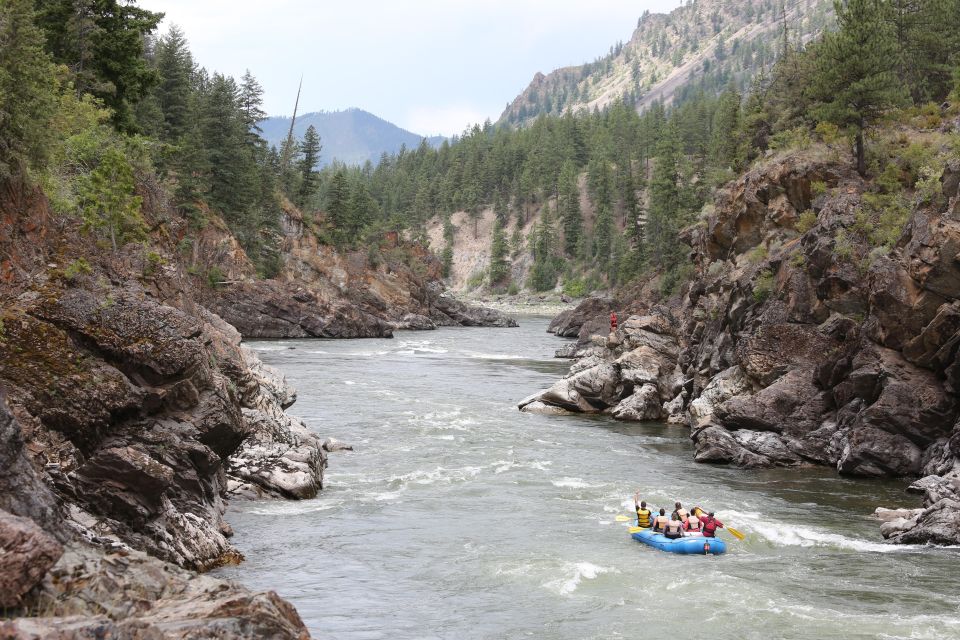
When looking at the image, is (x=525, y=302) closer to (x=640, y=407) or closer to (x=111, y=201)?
(x=640, y=407)

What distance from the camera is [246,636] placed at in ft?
28.5

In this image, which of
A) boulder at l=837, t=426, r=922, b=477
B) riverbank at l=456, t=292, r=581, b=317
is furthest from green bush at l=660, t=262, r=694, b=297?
riverbank at l=456, t=292, r=581, b=317

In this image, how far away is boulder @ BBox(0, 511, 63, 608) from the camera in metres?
8.31

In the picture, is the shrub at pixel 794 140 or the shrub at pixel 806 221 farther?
the shrub at pixel 794 140

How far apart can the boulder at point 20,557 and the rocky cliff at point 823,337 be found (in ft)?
59.9

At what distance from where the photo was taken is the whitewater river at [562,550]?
14.4 m

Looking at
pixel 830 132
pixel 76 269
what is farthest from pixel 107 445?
pixel 830 132

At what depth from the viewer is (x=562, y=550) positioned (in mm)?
18359

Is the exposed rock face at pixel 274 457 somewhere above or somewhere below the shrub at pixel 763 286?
below

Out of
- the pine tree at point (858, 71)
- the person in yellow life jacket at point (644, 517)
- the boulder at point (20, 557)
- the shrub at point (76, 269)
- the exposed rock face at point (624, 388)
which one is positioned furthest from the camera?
the exposed rock face at point (624, 388)

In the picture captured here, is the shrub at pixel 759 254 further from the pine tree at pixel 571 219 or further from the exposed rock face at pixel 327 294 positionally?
the pine tree at pixel 571 219

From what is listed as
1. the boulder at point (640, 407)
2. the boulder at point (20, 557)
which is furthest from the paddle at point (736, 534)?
the boulder at point (640, 407)

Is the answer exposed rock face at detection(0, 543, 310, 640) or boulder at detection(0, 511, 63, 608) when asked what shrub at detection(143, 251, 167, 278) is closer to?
exposed rock face at detection(0, 543, 310, 640)

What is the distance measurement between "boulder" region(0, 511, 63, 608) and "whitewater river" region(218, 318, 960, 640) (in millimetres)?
5837
